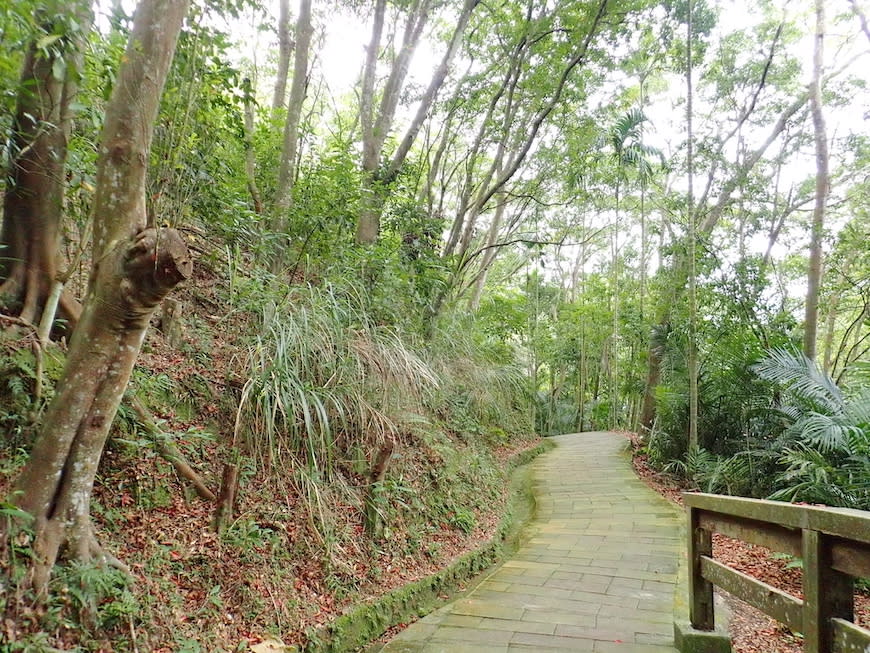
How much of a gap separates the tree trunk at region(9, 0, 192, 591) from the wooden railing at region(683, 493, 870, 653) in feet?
8.19

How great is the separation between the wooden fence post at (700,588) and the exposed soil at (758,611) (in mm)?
551

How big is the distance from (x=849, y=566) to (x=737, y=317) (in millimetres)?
7501

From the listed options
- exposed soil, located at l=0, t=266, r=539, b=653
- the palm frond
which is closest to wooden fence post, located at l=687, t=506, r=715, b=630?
exposed soil, located at l=0, t=266, r=539, b=653

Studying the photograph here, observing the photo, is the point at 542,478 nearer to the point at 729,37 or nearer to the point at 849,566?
the point at 849,566

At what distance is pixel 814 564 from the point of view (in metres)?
1.82

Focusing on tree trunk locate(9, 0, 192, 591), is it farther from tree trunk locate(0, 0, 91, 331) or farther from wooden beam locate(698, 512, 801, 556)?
wooden beam locate(698, 512, 801, 556)

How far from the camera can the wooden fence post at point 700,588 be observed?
281 centimetres

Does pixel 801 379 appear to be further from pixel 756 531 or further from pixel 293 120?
pixel 293 120

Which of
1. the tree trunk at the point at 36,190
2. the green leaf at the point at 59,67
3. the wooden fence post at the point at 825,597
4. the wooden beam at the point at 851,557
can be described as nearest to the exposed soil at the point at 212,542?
the tree trunk at the point at 36,190

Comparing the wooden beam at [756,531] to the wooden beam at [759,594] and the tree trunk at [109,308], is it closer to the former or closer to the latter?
the wooden beam at [759,594]

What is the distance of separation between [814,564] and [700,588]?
1.16m

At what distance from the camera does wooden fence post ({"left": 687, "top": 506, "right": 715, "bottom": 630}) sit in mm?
2814

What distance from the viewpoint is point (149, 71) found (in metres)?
2.31

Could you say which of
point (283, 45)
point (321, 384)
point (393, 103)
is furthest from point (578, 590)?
point (283, 45)
